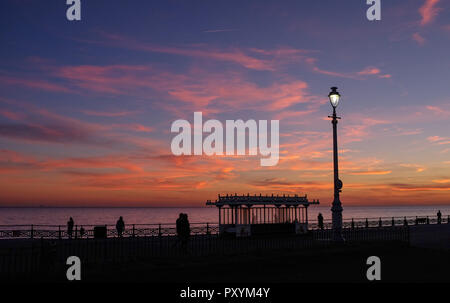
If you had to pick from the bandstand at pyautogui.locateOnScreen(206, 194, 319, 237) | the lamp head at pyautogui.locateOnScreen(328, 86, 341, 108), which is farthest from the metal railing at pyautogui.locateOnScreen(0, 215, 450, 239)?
the lamp head at pyautogui.locateOnScreen(328, 86, 341, 108)

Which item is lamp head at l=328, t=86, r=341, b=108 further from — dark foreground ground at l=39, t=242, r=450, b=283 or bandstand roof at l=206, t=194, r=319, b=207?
bandstand roof at l=206, t=194, r=319, b=207

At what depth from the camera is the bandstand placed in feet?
109

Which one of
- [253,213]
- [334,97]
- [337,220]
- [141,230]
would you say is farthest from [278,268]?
[141,230]

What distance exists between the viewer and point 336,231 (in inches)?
910

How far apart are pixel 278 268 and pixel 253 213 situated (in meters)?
16.6

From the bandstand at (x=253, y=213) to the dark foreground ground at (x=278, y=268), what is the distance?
12.0m

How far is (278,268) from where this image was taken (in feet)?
56.6

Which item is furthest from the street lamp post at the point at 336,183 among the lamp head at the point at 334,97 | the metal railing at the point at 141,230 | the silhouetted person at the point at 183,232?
the metal railing at the point at 141,230

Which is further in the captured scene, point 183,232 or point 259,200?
point 259,200

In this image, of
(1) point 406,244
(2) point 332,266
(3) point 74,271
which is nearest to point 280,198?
(1) point 406,244

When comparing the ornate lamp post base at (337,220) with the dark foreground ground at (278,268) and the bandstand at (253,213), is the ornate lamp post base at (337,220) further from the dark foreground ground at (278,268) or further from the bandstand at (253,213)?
the bandstand at (253,213)

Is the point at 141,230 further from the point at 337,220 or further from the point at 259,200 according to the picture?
the point at 337,220

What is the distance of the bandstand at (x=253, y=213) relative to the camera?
1305 inches

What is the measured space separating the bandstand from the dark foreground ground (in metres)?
12.0
